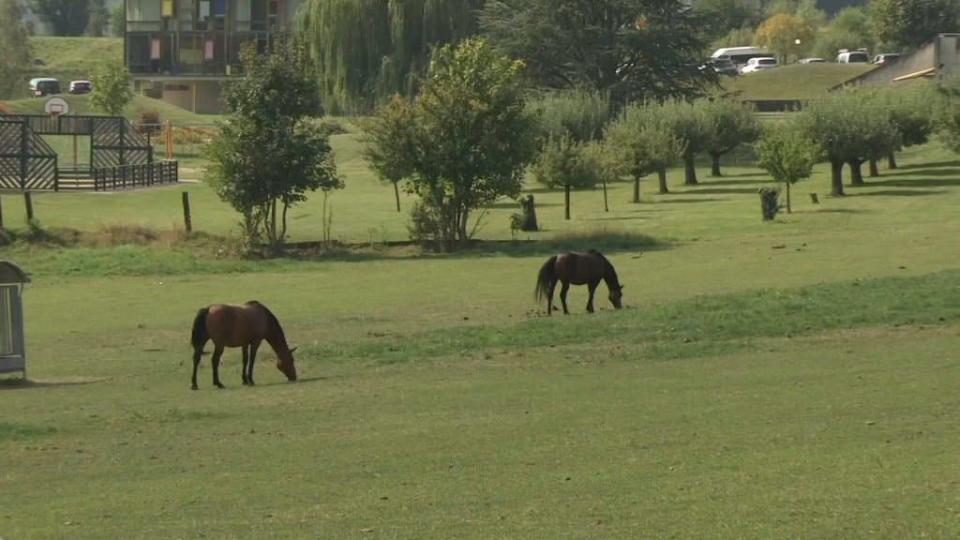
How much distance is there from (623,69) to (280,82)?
1977 inches

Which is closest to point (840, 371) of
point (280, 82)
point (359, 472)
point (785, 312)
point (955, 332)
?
point (955, 332)

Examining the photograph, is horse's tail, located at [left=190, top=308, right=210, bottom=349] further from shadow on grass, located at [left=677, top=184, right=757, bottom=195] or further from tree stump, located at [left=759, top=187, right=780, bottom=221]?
shadow on grass, located at [left=677, top=184, right=757, bottom=195]

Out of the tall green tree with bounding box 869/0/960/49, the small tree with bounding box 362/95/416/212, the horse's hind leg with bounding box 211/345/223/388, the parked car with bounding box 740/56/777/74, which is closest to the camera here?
the horse's hind leg with bounding box 211/345/223/388

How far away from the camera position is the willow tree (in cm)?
10219

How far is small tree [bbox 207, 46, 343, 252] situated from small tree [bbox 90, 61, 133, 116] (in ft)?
194

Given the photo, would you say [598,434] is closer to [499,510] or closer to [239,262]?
[499,510]

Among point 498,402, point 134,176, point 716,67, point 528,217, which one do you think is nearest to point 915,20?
point 716,67

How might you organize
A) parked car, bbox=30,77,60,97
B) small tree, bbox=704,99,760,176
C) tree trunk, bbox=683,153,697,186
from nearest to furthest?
tree trunk, bbox=683,153,697,186 < small tree, bbox=704,99,760,176 < parked car, bbox=30,77,60,97

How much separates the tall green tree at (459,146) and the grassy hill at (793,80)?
219ft

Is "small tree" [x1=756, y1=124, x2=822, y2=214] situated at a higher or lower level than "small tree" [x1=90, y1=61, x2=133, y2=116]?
lower

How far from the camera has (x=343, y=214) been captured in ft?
218

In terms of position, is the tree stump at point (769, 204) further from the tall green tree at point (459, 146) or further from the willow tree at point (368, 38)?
the willow tree at point (368, 38)

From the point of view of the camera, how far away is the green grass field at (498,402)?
1291 cm

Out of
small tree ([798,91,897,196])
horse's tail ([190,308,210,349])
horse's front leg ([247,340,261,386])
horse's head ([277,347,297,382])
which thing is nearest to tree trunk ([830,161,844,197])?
small tree ([798,91,897,196])
